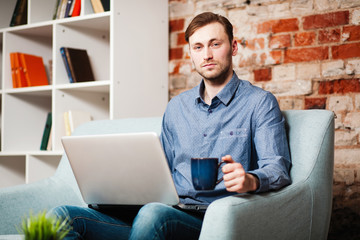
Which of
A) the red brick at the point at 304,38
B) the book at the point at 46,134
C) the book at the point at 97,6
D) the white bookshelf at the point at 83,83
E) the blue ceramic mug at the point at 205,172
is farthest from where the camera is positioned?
the book at the point at 46,134

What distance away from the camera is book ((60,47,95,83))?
271cm

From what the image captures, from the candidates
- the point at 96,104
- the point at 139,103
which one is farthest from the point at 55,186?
the point at 96,104

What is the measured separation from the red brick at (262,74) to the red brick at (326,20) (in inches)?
11.9

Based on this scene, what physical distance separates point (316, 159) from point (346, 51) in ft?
2.92

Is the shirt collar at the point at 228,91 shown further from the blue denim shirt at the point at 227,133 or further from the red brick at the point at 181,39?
the red brick at the point at 181,39

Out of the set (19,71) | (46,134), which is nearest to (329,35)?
(46,134)

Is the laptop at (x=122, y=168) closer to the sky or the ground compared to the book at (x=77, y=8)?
closer to the ground

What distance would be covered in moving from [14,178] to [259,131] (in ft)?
7.14

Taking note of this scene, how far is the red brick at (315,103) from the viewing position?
227 centimetres

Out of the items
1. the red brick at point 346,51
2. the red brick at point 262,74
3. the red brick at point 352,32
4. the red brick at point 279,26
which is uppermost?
the red brick at point 279,26

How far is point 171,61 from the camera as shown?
2.80 m

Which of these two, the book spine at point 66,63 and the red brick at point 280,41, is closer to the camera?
the red brick at point 280,41

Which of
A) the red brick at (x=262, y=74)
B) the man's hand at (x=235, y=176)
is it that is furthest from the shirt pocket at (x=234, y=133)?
the red brick at (x=262, y=74)

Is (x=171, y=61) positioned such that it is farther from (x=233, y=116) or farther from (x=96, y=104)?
(x=233, y=116)
